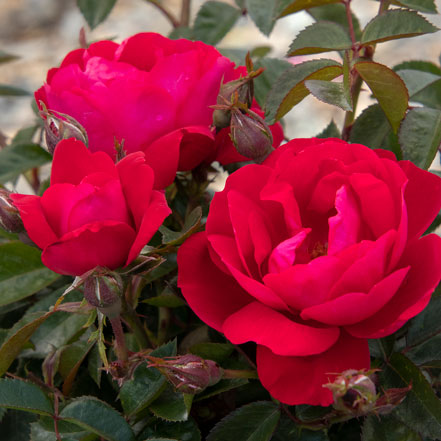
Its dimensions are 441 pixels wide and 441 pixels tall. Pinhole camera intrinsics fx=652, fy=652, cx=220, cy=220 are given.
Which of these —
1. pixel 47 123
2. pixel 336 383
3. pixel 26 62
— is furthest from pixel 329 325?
pixel 26 62

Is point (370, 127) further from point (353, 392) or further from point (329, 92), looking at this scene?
point (353, 392)

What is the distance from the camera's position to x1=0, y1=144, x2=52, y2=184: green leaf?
472mm

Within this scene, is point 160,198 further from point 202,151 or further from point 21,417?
point 21,417

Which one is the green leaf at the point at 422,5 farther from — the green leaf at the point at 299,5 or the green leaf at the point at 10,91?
the green leaf at the point at 10,91

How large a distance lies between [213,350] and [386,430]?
89 mm

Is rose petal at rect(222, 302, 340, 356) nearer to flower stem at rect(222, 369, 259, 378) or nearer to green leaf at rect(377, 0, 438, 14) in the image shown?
flower stem at rect(222, 369, 259, 378)

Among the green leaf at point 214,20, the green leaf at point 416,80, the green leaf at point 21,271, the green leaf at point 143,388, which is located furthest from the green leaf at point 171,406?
the green leaf at point 214,20

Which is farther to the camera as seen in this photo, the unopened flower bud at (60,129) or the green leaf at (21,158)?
the green leaf at (21,158)

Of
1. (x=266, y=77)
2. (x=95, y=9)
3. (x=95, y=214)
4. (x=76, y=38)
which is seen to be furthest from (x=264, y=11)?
(x=76, y=38)

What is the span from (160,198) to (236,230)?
3cm

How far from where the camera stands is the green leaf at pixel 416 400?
0.94 ft

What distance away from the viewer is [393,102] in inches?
13.1

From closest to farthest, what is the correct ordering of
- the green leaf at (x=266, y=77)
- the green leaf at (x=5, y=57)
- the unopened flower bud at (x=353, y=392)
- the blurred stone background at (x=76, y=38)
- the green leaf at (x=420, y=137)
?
the unopened flower bud at (x=353, y=392)
the green leaf at (x=420, y=137)
the green leaf at (x=266, y=77)
the green leaf at (x=5, y=57)
the blurred stone background at (x=76, y=38)

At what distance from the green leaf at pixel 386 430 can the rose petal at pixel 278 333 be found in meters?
0.07
